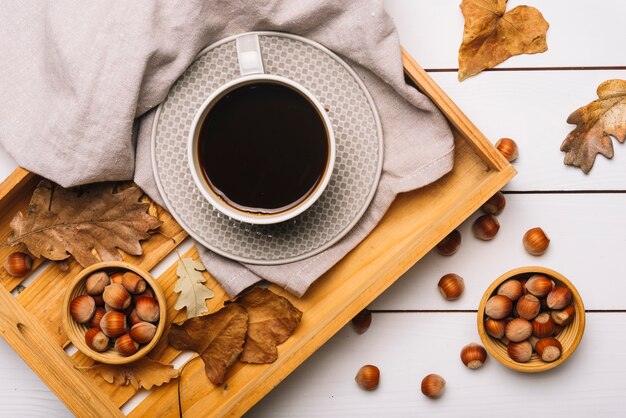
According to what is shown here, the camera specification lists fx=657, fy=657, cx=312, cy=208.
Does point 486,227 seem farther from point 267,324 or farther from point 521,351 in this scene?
point 267,324

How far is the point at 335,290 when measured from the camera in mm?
950

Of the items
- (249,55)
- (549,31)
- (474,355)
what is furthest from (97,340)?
(549,31)

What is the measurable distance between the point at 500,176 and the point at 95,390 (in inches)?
25.3

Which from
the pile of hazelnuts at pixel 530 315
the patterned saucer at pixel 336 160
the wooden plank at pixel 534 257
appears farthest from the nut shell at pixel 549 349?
the patterned saucer at pixel 336 160

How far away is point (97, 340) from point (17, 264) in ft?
0.53

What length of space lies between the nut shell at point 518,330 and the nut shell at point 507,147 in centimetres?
25

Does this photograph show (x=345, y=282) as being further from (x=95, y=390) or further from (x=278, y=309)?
(x=95, y=390)

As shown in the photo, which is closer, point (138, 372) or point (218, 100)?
point (218, 100)

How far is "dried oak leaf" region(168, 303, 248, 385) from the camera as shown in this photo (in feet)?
3.07

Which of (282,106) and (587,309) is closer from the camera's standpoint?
(282,106)

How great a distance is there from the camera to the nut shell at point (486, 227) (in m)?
1.01

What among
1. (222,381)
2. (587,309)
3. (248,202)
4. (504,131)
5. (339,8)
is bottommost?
(587,309)

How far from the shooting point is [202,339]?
3.09ft

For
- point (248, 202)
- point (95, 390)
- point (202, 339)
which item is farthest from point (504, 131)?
point (95, 390)
